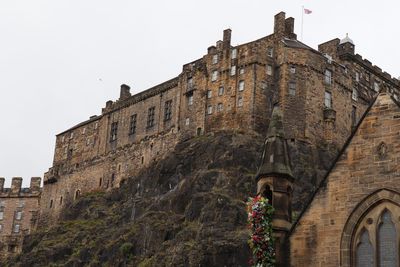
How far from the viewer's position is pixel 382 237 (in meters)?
19.2

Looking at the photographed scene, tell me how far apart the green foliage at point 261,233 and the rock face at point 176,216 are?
3384 centimetres

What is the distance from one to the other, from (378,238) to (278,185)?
10.5ft

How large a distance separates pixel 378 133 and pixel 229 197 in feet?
145

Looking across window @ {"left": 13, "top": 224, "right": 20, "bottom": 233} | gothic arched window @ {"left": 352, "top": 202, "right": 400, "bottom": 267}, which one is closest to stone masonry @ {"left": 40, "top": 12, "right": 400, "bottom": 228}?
window @ {"left": 13, "top": 224, "right": 20, "bottom": 233}

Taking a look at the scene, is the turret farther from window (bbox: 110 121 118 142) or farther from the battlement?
the battlement

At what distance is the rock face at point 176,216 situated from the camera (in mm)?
58469

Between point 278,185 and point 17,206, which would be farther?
point 17,206

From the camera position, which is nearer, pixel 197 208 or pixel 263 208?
pixel 263 208

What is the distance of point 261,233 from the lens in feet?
67.3

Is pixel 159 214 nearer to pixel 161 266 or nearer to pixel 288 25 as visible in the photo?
pixel 161 266

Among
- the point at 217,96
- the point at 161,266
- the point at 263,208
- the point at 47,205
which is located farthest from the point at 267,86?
the point at 263,208

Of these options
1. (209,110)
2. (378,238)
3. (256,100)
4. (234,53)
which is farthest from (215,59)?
(378,238)

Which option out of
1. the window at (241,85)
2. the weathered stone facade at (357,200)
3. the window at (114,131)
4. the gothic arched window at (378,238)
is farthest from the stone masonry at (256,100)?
Answer: the gothic arched window at (378,238)

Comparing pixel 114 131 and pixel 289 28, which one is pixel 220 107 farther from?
pixel 114 131
